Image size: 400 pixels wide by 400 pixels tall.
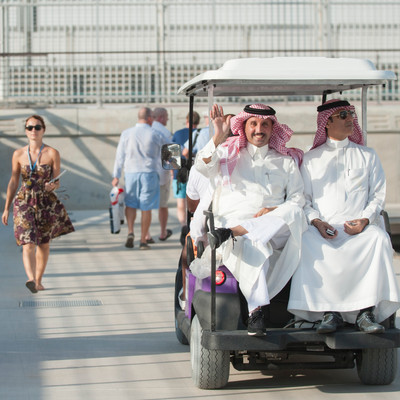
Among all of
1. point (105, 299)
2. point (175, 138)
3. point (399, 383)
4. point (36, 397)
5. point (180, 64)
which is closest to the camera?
point (36, 397)

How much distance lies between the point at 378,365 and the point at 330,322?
0.50m

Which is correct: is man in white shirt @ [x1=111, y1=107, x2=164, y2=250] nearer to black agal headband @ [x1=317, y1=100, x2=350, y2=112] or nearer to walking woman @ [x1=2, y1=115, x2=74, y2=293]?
walking woman @ [x1=2, y1=115, x2=74, y2=293]

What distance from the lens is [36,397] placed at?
519 centimetres

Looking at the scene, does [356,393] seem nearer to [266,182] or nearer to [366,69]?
[266,182]

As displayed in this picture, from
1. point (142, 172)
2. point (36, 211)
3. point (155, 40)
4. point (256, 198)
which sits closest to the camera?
point (256, 198)

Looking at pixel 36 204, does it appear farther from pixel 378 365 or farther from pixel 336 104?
pixel 378 365

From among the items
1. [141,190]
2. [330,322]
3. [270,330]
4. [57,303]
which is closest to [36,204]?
[57,303]

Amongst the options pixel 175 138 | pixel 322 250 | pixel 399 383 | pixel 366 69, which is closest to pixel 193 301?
pixel 322 250

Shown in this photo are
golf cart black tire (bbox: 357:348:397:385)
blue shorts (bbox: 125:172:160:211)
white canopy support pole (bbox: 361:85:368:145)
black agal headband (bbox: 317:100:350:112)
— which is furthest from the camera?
blue shorts (bbox: 125:172:160:211)

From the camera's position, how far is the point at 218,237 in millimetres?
5031

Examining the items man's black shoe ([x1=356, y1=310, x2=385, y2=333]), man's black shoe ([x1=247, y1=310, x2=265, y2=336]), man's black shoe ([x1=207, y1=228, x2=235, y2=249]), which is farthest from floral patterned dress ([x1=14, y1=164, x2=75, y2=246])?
man's black shoe ([x1=356, y1=310, x2=385, y2=333])

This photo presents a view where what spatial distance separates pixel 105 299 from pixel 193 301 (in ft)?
9.76

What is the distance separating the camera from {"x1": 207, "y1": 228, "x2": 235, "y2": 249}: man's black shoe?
5.02 m

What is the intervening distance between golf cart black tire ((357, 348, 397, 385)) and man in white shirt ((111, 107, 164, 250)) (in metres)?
6.05
